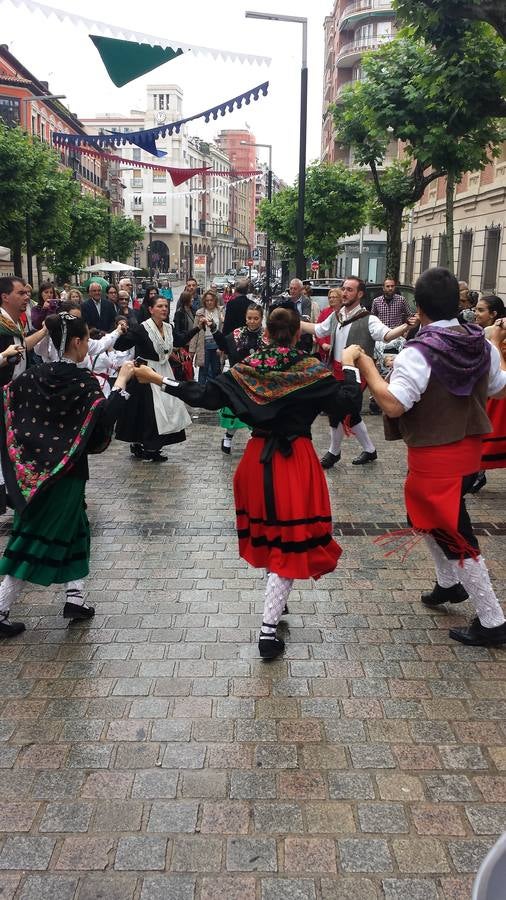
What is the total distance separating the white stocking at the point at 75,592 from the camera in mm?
4484

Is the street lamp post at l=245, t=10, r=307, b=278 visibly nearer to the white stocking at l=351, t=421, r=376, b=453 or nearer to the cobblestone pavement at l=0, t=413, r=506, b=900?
the white stocking at l=351, t=421, r=376, b=453

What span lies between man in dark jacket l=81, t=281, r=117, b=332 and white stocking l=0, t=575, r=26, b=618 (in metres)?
8.04

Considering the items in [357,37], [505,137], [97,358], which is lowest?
[97,358]

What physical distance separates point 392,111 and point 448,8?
5.83 meters

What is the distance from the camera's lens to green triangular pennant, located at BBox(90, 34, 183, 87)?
25.7ft

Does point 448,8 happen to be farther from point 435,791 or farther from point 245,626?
point 435,791

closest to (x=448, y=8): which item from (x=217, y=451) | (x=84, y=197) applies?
(x=217, y=451)

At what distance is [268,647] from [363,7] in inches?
2277

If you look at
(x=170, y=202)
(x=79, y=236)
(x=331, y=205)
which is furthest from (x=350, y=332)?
(x=170, y=202)

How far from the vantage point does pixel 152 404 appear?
847 cm

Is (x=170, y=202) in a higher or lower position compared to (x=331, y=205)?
higher

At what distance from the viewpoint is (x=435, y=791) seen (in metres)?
3.00

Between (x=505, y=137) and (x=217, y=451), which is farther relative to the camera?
(x=505, y=137)

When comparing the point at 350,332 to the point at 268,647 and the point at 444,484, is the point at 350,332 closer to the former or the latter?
the point at 444,484
